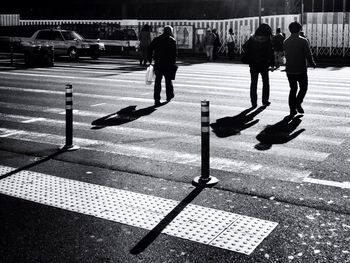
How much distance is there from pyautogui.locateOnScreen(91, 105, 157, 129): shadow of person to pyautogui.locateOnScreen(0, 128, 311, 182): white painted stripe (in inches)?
51.8

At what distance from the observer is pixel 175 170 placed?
733 cm

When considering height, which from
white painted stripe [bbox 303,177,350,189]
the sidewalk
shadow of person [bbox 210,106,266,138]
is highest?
shadow of person [bbox 210,106,266,138]

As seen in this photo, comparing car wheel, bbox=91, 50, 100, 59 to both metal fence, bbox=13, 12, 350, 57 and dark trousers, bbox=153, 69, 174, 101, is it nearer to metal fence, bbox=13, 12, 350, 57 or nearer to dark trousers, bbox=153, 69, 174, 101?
metal fence, bbox=13, 12, 350, 57

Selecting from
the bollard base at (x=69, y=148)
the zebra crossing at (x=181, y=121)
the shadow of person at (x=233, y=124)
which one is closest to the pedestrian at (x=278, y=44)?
the zebra crossing at (x=181, y=121)

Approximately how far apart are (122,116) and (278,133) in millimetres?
3465

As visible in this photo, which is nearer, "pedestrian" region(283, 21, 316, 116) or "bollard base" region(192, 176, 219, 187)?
"bollard base" region(192, 176, 219, 187)

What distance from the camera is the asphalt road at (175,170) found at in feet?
15.7

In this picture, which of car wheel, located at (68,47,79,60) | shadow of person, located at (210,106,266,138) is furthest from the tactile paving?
car wheel, located at (68,47,79,60)

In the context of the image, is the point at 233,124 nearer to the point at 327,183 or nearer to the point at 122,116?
the point at 122,116

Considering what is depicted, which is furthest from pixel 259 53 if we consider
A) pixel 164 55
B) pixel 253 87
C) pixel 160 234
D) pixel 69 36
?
pixel 69 36

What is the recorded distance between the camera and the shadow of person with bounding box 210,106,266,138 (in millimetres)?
9883

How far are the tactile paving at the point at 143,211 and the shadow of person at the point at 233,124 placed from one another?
3.70 m

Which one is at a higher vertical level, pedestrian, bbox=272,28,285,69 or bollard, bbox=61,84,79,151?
pedestrian, bbox=272,28,285,69

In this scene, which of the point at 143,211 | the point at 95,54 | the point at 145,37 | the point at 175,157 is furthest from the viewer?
the point at 95,54
